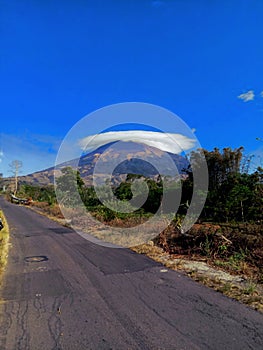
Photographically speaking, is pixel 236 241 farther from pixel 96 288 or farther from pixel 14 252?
pixel 14 252

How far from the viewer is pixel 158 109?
9.09 m

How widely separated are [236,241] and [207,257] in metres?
0.90

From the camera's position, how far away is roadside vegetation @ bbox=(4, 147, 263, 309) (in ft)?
19.0

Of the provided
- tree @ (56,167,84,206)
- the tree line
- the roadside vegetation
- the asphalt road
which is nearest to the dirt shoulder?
the roadside vegetation

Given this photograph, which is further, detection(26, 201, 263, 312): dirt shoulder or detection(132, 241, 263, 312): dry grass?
detection(26, 201, 263, 312): dirt shoulder

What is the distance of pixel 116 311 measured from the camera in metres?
3.94

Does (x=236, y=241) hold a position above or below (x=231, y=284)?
above

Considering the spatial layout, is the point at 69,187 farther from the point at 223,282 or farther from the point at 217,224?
the point at 223,282

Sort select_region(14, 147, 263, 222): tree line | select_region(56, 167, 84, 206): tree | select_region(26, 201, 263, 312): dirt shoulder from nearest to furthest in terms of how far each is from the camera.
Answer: select_region(26, 201, 263, 312): dirt shoulder
select_region(14, 147, 263, 222): tree line
select_region(56, 167, 84, 206): tree

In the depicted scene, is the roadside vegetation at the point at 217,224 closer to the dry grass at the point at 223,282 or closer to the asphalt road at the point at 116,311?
the dry grass at the point at 223,282

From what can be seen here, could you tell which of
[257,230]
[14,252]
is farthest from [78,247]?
[257,230]

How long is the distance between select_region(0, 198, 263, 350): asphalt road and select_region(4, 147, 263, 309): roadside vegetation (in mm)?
652

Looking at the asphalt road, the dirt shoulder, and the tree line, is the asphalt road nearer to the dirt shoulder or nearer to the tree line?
the dirt shoulder

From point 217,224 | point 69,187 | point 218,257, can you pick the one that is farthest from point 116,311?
point 69,187
